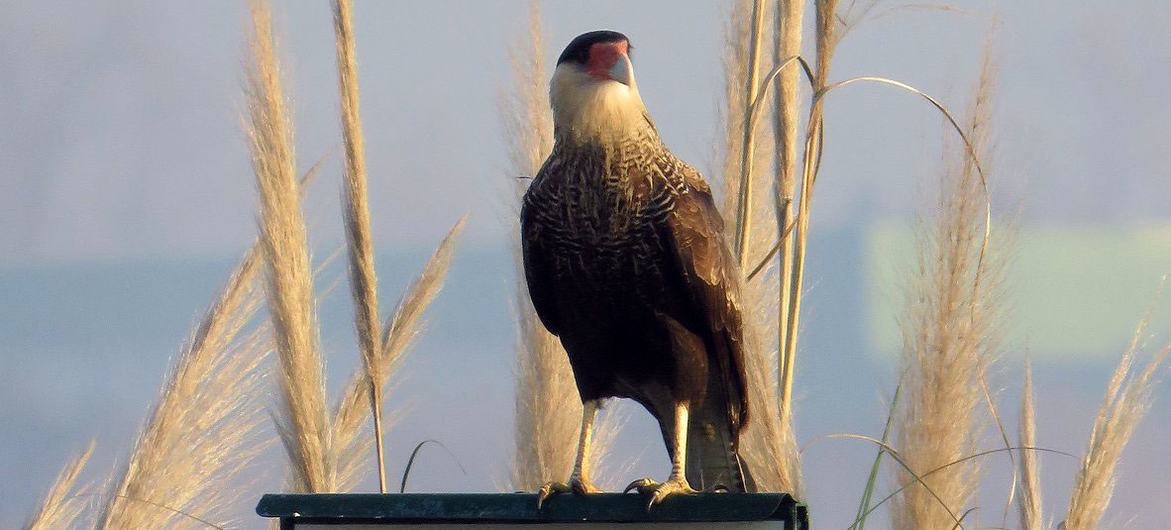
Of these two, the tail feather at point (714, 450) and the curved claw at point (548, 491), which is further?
the tail feather at point (714, 450)

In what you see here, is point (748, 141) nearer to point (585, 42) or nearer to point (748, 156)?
point (748, 156)

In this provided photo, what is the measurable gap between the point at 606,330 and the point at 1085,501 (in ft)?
2.65

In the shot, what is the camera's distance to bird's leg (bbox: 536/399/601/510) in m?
2.09

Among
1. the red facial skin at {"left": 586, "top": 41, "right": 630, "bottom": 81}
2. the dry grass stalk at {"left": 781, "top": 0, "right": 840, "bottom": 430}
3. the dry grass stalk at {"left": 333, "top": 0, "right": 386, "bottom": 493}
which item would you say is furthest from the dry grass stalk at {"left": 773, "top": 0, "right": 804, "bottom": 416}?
the dry grass stalk at {"left": 333, "top": 0, "right": 386, "bottom": 493}

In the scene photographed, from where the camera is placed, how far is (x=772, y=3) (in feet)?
8.33

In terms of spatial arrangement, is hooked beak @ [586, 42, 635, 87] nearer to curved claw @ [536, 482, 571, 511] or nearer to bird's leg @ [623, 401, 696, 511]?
bird's leg @ [623, 401, 696, 511]

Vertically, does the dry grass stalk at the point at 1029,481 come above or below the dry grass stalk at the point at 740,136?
below

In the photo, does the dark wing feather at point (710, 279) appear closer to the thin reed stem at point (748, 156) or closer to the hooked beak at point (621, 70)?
the thin reed stem at point (748, 156)

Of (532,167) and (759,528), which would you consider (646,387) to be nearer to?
(532,167)

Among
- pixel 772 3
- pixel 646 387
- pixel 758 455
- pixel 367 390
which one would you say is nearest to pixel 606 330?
pixel 646 387

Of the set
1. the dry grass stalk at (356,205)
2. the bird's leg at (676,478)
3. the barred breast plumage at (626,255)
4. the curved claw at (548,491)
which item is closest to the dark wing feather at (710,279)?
the barred breast plumage at (626,255)

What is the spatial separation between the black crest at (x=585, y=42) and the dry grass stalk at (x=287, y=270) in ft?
1.59

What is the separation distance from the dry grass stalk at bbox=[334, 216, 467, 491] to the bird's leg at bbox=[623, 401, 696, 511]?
1.82 feet

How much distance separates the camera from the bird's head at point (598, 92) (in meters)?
2.23
